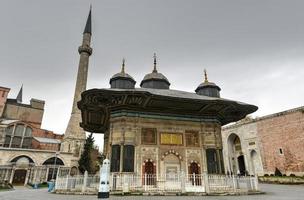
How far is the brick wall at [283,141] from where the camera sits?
2211 cm

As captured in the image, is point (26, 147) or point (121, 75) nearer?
point (121, 75)

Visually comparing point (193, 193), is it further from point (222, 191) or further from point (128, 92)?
point (128, 92)

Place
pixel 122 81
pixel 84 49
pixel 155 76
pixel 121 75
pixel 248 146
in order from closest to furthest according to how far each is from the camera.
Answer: pixel 122 81
pixel 121 75
pixel 155 76
pixel 248 146
pixel 84 49

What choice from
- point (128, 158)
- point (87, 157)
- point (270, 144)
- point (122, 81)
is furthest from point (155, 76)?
point (270, 144)

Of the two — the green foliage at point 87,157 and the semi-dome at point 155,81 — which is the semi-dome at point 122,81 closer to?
the semi-dome at point 155,81

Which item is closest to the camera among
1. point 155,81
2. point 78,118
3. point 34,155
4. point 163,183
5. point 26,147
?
point 163,183

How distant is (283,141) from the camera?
23.7m

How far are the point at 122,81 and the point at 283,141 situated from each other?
64.8ft

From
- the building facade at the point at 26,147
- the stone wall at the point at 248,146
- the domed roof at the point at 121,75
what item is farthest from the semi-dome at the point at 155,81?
the building facade at the point at 26,147

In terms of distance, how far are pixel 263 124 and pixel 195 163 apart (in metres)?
17.0

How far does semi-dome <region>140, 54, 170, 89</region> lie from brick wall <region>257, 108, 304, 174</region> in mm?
14857

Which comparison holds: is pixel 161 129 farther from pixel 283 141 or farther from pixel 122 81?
pixel 283 141

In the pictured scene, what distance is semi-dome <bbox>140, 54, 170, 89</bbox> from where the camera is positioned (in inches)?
716

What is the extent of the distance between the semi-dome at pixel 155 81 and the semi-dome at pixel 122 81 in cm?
256
